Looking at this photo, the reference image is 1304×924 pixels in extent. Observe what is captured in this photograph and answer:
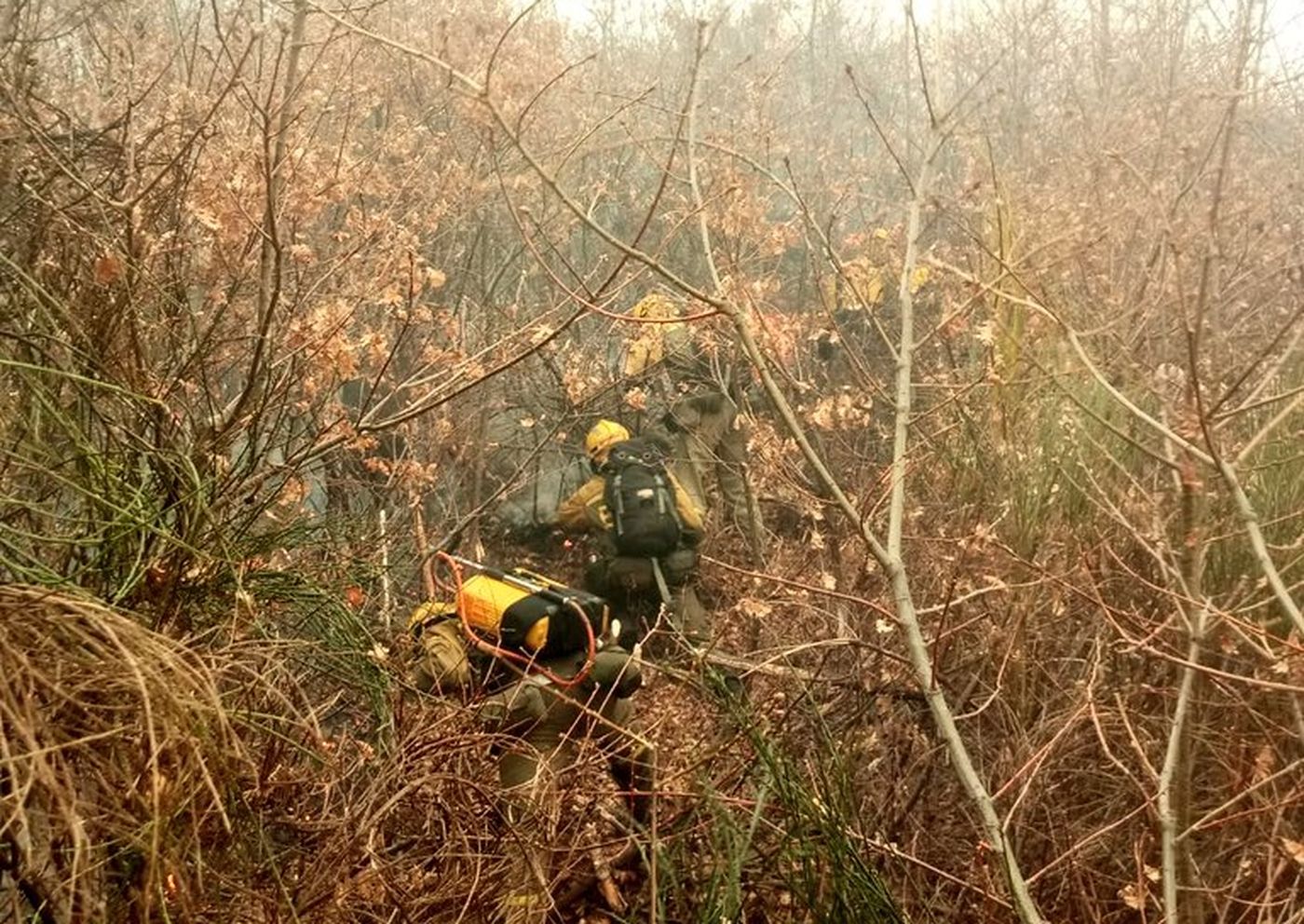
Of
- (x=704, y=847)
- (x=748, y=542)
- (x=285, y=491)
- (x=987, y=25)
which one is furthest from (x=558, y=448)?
(x=987, y=25)

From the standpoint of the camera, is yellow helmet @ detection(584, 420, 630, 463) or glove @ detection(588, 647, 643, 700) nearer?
glove @ detection(588, 647, 643, 700)

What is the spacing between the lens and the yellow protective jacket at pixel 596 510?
269 inches

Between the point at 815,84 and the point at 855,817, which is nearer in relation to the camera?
the point at 855,817

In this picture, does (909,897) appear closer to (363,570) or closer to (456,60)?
(363,570)

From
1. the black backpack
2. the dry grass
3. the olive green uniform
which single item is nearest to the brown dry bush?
the dry grass

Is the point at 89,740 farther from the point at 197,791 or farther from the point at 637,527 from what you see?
the point at 637,527

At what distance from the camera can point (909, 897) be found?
3.61m

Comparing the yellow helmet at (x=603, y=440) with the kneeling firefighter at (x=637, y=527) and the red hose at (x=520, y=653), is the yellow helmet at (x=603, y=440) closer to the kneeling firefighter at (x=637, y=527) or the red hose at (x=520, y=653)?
the kneeling firefighter at (x=637, y=527)

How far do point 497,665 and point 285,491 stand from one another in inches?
51.3

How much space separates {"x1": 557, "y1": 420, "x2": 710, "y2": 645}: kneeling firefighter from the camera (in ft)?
21.5

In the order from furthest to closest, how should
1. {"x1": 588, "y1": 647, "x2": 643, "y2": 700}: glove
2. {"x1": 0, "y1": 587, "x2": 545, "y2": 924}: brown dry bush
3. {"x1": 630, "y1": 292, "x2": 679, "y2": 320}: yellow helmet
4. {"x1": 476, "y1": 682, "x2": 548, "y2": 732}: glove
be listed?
1. {"x1": 630, "y1": 292, "x2": 679, "y2": 320}: yellow helmet
2. {"x1": 588, "y1": 647, "x2": 643, "y2": 700}: glove
3. {"x1": 476, "y1": 682, "x2": 548, "y2": 732}: glove
4. {"x1": 0, "y1": 587, "x2": 545, "y2": 924}: brown dry bush

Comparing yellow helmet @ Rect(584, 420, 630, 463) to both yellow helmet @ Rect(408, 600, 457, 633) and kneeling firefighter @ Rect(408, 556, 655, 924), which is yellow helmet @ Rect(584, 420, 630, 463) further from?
yellow helmet @ Rect(408, 600, 457, 633)

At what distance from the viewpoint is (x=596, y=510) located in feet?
22.5

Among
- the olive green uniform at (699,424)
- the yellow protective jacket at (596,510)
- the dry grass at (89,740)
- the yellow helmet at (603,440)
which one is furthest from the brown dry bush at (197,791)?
the olive green uniform at (699,424)
